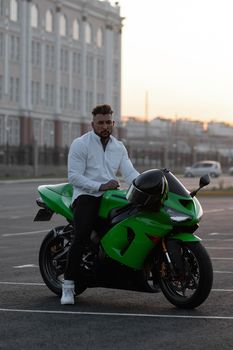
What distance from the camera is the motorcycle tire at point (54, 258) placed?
808 cm

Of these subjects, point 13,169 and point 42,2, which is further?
point 42,2

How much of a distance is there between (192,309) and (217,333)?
2.98 feet

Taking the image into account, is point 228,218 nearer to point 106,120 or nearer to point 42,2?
point 106,120

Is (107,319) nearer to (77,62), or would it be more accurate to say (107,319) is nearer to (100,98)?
(77,62)

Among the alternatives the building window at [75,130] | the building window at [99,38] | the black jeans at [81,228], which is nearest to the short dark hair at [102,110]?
the black jeans at [81,228]

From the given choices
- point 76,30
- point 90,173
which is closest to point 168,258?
→ point 90,173

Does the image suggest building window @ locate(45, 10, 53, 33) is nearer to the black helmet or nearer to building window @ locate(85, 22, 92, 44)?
building window @ locate(85, 22, 92, 44)

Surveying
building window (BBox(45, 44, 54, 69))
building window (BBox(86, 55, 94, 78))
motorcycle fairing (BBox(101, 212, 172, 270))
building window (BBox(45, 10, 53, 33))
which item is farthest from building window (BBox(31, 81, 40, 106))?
motorcycle fairing (BBox(101, 212, 172, 270))

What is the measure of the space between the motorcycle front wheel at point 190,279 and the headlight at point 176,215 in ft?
0.77

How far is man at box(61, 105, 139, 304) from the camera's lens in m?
7.55

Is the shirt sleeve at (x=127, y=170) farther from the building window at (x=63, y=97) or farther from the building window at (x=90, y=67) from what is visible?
the building window at (x=90, y=67)

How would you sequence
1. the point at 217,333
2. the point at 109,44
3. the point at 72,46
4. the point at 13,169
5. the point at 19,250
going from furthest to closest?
1. the point at 109,44
2. the point at 72,46
3. the point at 13,169
4. the point at 19,250
5. the point at 217,333

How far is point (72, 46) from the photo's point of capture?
278ft

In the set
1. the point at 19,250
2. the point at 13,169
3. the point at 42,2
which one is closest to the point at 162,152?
the point at 42,2
